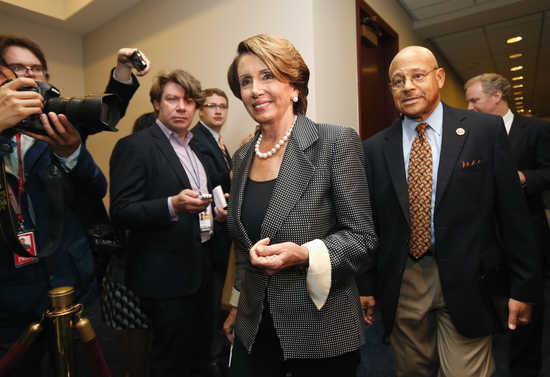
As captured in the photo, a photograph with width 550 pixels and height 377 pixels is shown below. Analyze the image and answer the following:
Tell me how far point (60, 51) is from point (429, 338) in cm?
497

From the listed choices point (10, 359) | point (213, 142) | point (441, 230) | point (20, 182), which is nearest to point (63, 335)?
point (10, 359)

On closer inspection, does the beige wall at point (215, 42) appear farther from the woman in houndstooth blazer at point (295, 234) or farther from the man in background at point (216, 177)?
the woman in houndstooth blazer at point (295, 234)

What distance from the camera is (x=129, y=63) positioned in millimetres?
1344

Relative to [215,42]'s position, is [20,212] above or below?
below

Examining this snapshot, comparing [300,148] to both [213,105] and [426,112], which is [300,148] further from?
[213,105]

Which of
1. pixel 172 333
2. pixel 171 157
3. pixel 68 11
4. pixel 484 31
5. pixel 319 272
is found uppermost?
pixel 68 11

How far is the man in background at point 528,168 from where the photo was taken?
172cm

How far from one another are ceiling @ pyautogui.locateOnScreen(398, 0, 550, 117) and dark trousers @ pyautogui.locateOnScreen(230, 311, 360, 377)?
13.2ft

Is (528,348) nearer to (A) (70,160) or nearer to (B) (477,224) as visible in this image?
(B) (477,224)

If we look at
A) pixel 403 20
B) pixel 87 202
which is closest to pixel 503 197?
pixel 87 202

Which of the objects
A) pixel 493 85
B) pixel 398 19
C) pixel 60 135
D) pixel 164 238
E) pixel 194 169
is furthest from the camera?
pixel 398 19

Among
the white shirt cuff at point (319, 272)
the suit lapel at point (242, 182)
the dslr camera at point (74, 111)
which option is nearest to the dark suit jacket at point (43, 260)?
the dslr camera at point (74, 111)

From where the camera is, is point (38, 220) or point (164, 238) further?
point (164, 238)

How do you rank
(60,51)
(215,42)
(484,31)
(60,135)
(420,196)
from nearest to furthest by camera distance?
(60,135) < (420,196) < (215,42) < (60,51) < (484,31)
